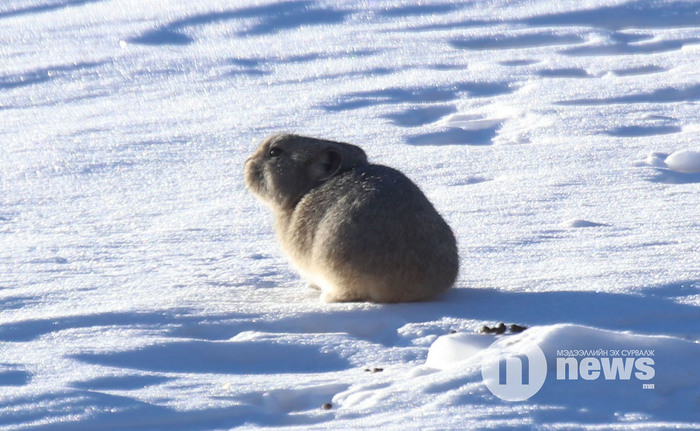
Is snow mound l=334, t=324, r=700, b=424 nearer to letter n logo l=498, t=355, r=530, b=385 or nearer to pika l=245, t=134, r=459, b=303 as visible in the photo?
letter n logo l=498, t=355, r=530, b=385

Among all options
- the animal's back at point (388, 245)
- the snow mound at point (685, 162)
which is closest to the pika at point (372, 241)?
the animal's back at point (388, 245)

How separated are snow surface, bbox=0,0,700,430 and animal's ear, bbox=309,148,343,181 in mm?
581

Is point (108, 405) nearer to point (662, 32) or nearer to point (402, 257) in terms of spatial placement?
point (402, 257)

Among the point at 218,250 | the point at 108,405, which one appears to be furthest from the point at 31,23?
the point at 108,405

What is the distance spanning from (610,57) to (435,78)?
2.05 metres

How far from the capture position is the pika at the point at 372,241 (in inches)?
191

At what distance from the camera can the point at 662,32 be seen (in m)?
12.1

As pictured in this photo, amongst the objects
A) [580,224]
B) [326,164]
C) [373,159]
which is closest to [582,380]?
[326,164]

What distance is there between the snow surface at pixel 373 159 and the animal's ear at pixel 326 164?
58cm

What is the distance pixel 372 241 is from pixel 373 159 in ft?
10.8

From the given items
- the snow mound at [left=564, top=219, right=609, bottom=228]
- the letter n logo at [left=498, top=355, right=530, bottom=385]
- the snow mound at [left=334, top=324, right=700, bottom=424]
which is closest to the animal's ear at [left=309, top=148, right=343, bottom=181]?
the snow mound at [left=564, top=219, right=609, bottom=228]

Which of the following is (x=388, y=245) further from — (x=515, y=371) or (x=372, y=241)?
(x=515, y=371)

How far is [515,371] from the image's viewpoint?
3.39m

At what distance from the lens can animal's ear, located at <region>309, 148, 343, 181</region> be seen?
555 cm
